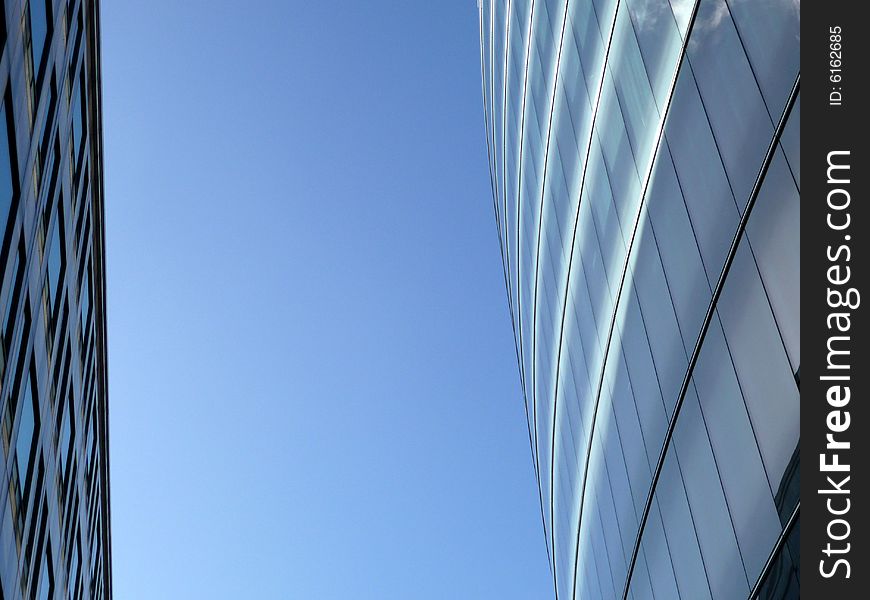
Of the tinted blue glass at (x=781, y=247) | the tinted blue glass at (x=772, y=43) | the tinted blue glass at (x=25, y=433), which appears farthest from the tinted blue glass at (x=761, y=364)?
the tinted blue glass at (x=25, y=433)

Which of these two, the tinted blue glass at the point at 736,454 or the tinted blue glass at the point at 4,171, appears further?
the tinted blue glass at the point at 4,171

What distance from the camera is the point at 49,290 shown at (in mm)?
29719

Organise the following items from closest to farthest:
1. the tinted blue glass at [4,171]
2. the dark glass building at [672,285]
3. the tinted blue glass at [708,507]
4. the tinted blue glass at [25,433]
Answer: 1. the dark glass building at [672,285]
2. the tinted blue glass at [708,507]
3. the tinted blue glass at [4,171]
4. the tinted blue glass at [25,433]

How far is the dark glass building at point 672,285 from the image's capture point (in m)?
12.5

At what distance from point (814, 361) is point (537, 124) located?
792 inches

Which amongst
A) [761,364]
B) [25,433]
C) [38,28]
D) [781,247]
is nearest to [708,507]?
[761,364]

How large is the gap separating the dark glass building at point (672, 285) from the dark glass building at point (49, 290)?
15274 millimetres

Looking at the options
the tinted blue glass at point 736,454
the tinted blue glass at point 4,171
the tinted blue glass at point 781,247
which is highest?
the tinted blue glass at point 4,171

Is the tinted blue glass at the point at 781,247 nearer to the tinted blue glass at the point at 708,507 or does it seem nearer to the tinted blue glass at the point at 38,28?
the tinted blue glass at the point at 708,507

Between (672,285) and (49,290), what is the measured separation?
22.3 meters

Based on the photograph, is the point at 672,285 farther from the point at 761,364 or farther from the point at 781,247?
the point at 781,247

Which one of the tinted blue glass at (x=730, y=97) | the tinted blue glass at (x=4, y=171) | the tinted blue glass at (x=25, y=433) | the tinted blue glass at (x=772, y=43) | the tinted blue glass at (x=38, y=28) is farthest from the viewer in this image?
the tinted blue glass at (x=25, y=433)

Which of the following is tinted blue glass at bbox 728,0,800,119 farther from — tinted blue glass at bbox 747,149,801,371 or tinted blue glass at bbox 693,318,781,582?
tinted blue glass at bbox 693,318,781,582

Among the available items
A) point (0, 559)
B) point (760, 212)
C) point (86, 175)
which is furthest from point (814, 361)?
point (86, 175)
